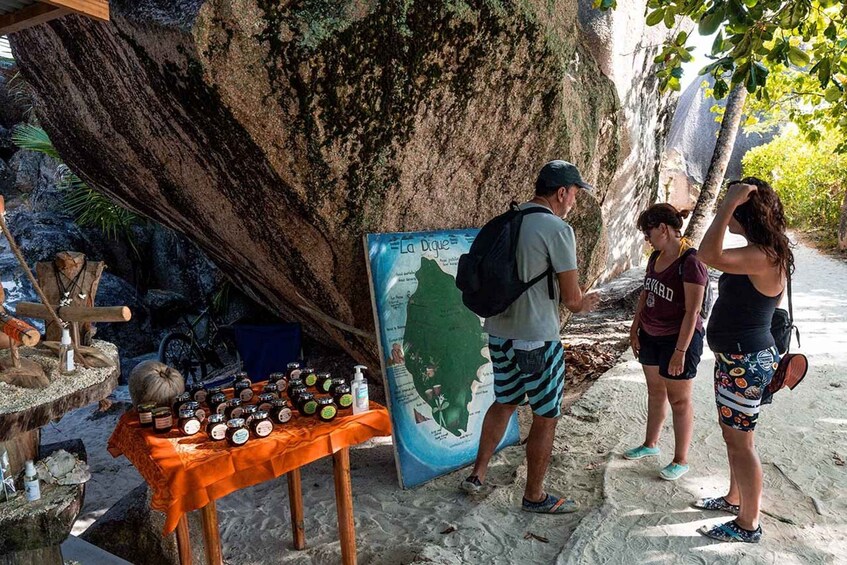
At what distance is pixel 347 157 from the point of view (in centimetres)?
350

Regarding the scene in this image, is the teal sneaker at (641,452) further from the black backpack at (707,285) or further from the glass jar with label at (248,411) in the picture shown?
the glass jar with label at (248,411)

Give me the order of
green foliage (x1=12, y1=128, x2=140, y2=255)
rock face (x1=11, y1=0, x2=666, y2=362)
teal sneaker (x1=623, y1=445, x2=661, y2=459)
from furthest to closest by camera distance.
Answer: green foliage (x1=12, y1=128, x2=140, y2=255) → teal sneaker (x1=623, y1=445, x2=661, y2=459) → rock face (x1=11, y1=0, x2=666, y2=362)

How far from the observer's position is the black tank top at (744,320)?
264 centimetres

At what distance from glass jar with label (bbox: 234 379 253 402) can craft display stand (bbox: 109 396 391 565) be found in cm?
31

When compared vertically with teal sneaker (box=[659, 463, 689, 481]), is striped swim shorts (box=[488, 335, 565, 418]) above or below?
above

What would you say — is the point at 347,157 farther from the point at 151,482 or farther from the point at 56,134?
the point at 56,134

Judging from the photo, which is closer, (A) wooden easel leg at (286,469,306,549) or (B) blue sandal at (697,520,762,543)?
(B) blue sandal at (697,520,762,543)

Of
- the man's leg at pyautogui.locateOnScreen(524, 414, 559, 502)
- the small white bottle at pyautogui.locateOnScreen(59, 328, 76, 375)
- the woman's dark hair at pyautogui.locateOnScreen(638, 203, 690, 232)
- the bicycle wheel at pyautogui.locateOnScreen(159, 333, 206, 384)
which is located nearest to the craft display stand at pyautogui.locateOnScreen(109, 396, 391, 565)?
the small white bottle at pyautogui.locateOnScreen(59, 328, 76, 375)

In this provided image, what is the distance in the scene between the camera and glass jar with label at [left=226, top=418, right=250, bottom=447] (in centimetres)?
246

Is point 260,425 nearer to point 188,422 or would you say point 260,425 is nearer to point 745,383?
point 188,422

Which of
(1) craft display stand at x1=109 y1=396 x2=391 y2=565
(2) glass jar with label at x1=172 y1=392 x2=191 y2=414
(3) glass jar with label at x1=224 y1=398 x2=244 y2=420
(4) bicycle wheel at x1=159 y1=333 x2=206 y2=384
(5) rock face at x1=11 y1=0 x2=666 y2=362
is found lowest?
(4) bicycle wheel at x1=159 y1=333 x2=206 y2=384

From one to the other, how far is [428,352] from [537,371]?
887 mm


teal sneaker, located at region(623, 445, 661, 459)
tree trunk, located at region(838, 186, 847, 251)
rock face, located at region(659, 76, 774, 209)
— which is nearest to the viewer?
teal sneaker, located at region(623, 445, 661, 459)

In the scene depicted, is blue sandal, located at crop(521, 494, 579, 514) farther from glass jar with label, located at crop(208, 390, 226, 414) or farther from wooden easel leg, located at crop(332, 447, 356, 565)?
glass jar with label, located at crop(208, 390, 226, 414)
